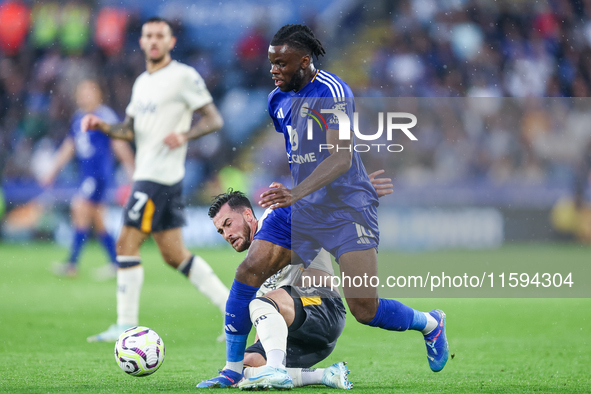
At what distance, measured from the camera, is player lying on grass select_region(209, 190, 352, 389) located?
374cm

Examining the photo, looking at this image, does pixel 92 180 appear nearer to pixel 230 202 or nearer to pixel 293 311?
pixel 230 202

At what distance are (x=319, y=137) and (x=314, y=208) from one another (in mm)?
396

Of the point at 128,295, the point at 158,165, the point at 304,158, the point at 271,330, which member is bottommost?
the point at 271,330

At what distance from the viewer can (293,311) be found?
12.6 ft

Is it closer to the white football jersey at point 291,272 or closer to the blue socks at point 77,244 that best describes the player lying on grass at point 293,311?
the white football jersey at point 291,272

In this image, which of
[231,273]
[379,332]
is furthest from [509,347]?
[231,273]

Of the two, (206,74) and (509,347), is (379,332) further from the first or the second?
(206,74)

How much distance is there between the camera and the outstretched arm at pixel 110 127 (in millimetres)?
5457

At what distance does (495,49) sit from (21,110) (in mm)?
10649

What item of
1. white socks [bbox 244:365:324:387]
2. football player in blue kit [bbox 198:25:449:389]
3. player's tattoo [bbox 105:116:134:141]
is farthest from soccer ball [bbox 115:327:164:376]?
player's tattoo [bbox 105:116:134:141]

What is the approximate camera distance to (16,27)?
667 inches

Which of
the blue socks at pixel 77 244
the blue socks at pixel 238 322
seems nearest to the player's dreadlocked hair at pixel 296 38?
the blue socks at pixel 238 322

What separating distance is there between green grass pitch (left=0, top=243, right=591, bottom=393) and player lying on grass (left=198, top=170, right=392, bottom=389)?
138 mm

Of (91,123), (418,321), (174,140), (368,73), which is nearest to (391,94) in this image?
(368,73)
